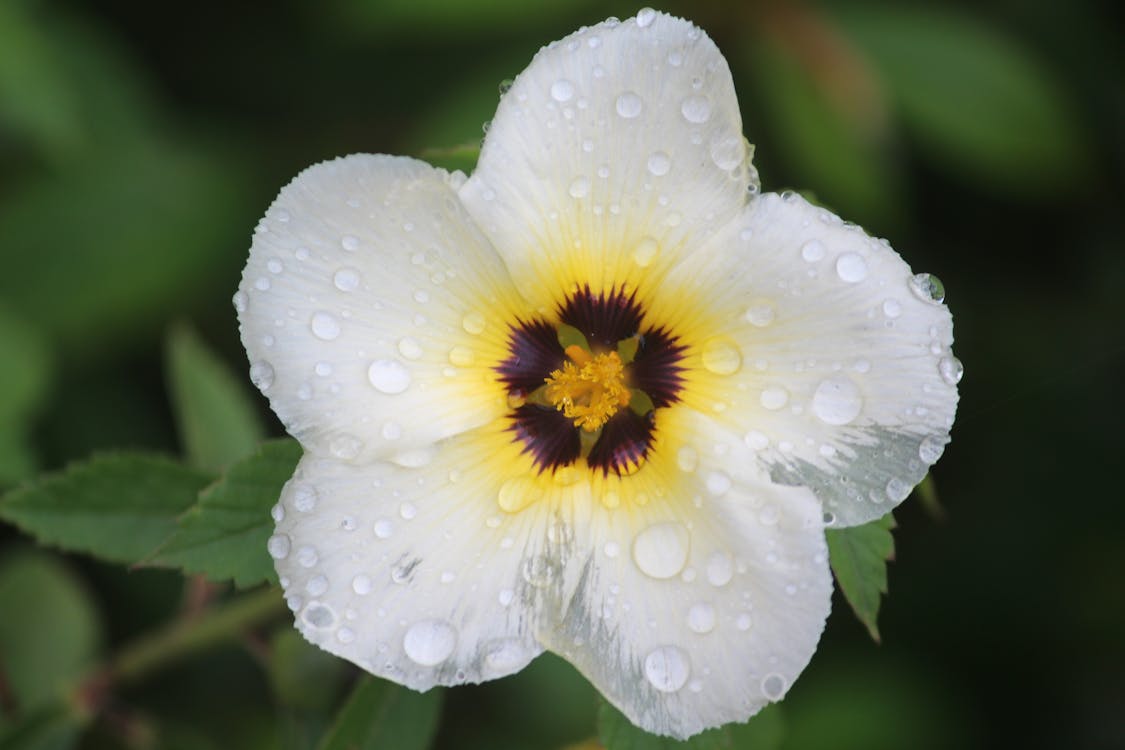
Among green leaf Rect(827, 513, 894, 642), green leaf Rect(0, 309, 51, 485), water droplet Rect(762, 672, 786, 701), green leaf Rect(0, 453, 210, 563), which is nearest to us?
water droplet Rect(762, 672, 786, 701)

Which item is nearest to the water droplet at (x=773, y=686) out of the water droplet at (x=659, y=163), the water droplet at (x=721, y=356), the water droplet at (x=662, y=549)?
the water droplet at (x=662, y=549)

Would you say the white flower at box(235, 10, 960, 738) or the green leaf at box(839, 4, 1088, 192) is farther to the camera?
the green leaf at box(839, 4, 1088, 192)

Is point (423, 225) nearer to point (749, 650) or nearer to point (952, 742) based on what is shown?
point (749, 650)

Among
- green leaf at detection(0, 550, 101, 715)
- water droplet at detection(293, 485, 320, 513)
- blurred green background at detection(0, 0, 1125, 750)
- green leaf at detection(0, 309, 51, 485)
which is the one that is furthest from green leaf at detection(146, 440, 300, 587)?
blurred green background at detection(0, 0, 1125, 750)

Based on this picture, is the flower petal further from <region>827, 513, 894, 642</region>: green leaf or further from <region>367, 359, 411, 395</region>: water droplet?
<region>827, 513, 894, 642</region>: green leaf

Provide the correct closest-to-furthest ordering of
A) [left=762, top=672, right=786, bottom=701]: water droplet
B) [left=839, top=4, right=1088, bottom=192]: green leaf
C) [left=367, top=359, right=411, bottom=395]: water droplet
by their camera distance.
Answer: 1. [left=762, top=672, right=786, bottom=701]: water droplet
2. [left=367, top=359, right=411, bottom=395]: water droplet
3. [left=839, top=4, right=1088, bottom=192]: green leaf

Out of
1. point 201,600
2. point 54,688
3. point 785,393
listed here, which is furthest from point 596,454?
point 54,688

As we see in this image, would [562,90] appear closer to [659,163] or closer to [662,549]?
[659,163]
